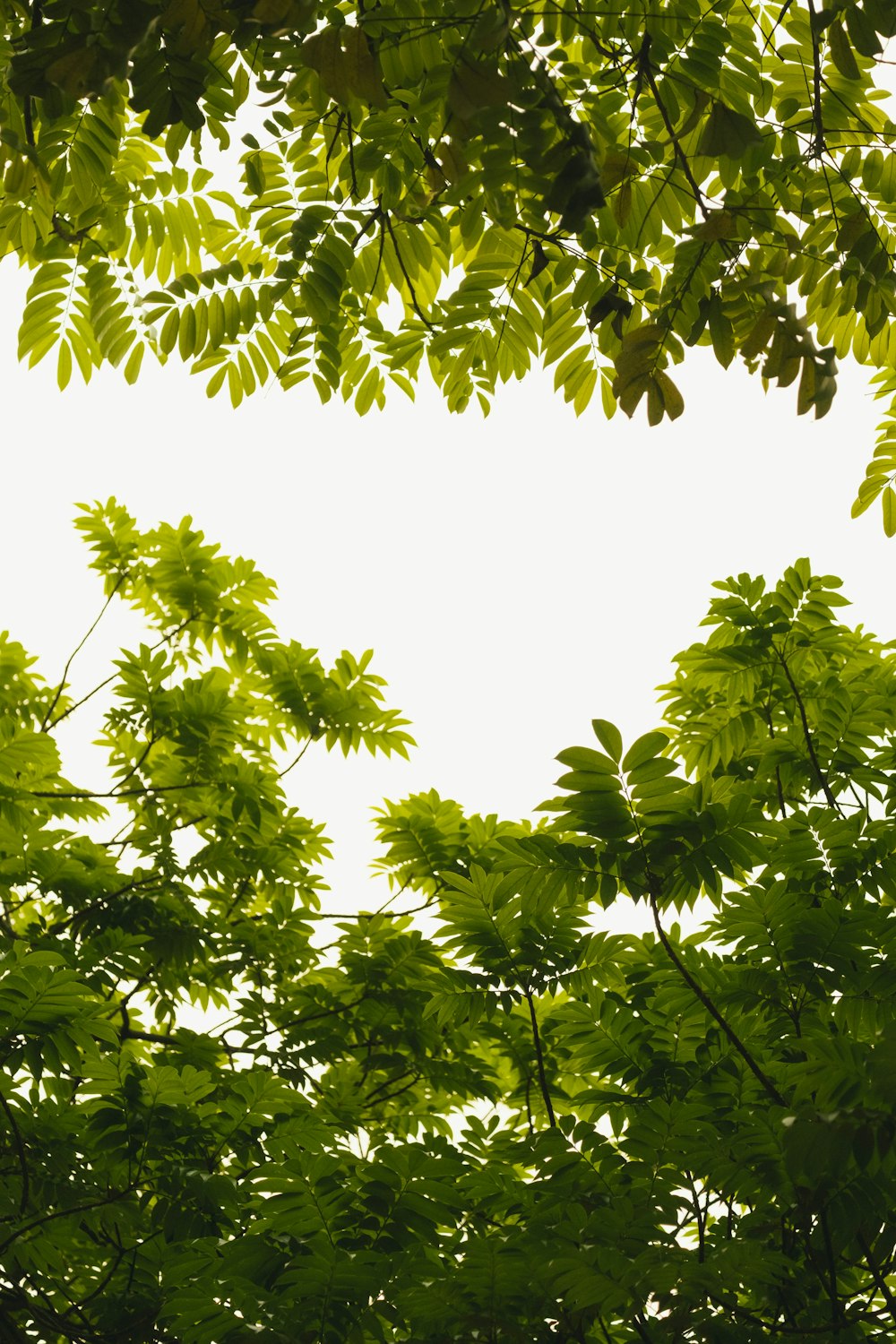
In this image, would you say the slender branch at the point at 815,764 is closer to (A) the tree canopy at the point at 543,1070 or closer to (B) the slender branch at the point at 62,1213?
(A) the tree canopy at the point at 543,1070

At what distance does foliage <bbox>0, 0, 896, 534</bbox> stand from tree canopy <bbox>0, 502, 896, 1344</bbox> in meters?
0.94

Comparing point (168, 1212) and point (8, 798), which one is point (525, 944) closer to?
point (168, 1212)

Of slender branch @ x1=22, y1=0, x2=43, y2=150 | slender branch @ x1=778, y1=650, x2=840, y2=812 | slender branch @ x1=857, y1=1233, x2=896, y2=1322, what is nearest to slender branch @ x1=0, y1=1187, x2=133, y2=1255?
slender branch @ x1=857, y1=1233, x2=896, y2=1322

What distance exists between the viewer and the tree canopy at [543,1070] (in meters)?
2.30

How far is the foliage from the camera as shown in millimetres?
1914

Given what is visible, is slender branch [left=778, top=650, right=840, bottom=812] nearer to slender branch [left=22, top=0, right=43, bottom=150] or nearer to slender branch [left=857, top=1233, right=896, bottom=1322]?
slender branch [left=857, top=1233, right=896, bottom=1322]

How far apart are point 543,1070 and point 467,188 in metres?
2.25

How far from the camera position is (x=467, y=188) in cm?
219

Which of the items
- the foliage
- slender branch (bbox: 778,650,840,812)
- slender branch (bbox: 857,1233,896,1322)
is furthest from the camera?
slender branch (bbox: 778,650,840,812)

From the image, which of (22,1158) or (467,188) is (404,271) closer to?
(467,188)

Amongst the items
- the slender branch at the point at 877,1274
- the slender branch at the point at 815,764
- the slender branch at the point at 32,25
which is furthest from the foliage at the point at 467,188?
the slender branch at the point at 877,1274

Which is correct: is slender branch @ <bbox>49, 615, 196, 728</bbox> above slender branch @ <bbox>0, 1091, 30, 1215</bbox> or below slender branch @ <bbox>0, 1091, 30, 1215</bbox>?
above

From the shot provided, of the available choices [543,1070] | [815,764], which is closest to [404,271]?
[815,764]

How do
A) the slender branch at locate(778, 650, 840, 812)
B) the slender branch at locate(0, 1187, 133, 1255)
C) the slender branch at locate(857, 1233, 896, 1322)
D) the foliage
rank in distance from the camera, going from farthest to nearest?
the slender branch at locate(778, 650, 840, 812), the slender branch at locate(0, 1187, 133, 1255), the slender branch at locate(857, 1233, 896, 1322), the foliage
